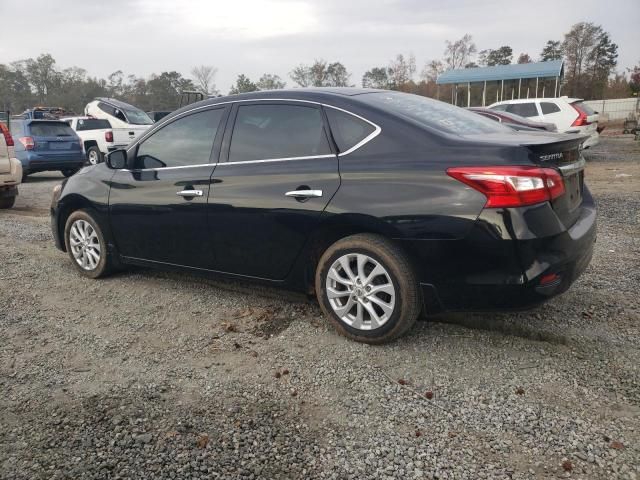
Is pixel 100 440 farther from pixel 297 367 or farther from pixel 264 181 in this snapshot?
pixel 264 181

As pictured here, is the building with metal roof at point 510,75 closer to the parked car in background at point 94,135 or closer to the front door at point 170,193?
the parked car in background at point 94,135

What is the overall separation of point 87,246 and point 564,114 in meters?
13.2

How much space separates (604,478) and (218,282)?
3.45m

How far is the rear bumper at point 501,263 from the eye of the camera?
9.48 feet

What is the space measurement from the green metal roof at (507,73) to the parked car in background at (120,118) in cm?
1973

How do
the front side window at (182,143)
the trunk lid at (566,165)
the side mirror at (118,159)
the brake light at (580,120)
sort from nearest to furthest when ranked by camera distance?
the trunk lid at (566,165) → the front side window at (182,143) → the side mirror at (118,159) → the brake light at (580,120)

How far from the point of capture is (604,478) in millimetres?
2182

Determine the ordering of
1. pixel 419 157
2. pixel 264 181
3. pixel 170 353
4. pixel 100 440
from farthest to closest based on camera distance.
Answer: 1. pixel 264 181
2. pixel 170 353
3. pixel 419 157
4. pixel 100 440

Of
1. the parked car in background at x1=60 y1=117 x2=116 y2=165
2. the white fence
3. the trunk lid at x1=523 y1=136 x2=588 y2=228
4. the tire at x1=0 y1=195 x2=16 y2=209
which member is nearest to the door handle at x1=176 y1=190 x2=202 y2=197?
the trunk lid at x1=523 y1=136 x2=588 y2=228

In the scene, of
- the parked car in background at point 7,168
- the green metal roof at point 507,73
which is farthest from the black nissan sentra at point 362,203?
the green metal roof at point 507,73

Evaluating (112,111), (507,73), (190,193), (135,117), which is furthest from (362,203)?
(507,73)

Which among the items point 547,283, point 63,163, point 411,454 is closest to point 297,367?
point 411,454

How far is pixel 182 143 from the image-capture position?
4.32 m

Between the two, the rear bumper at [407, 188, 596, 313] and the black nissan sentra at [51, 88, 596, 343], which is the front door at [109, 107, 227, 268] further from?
the rear bumper at [407, 188, 596, 313]
